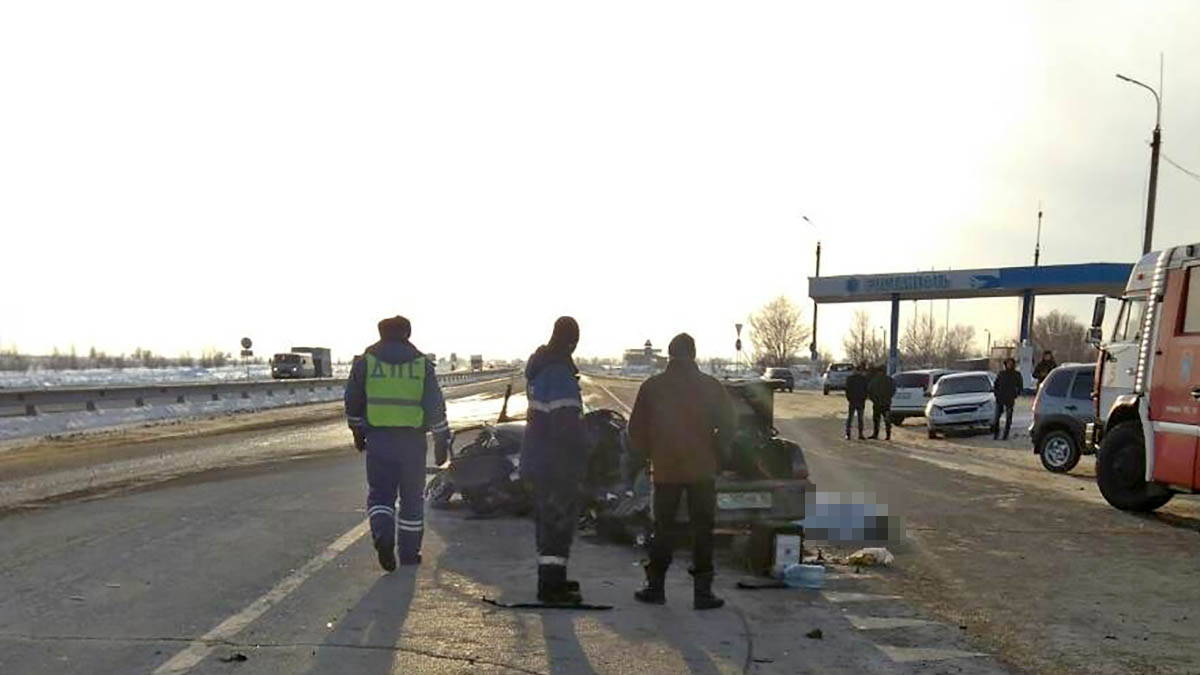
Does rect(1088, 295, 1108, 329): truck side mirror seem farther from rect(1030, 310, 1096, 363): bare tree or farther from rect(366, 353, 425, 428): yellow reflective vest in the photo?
rect(1030, 310, 1096, 363): bare tree

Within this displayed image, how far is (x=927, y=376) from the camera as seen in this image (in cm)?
3011

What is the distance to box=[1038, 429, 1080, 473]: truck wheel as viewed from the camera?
1625cm

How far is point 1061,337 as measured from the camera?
358 feet

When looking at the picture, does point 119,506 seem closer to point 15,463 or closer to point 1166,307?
point 15,463

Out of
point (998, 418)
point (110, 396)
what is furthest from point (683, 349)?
point (110, 396)

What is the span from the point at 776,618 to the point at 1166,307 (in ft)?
23.7

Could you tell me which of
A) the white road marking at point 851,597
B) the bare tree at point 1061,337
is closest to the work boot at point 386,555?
the white road marking at point 851,597

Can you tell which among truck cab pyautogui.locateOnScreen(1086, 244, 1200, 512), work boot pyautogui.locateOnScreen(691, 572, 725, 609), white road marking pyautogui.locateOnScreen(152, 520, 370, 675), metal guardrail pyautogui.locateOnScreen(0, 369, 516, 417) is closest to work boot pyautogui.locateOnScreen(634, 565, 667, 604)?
work boot pyautogui.locateOnScreen(691, 572, 725, 609)

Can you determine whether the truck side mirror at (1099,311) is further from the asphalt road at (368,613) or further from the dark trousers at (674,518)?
the dark trousers at (674,518)

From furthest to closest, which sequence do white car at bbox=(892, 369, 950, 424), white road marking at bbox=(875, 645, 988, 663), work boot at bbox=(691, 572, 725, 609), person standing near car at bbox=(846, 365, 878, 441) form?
white car at bbox=(892, 369, 950, 424) → person standing near car at bbox=(846, 365, 878, 441) → work boot at bbox=(691, 572, 725, 609) → white road marking at bbox=(875, 645, 988, 663)

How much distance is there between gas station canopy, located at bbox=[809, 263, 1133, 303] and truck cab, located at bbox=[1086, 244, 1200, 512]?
2893 centimetres

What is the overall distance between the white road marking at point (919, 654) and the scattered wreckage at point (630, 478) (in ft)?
6.66

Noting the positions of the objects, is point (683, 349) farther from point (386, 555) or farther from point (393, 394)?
point (386, 555)

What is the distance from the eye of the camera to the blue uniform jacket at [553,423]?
6.80m
